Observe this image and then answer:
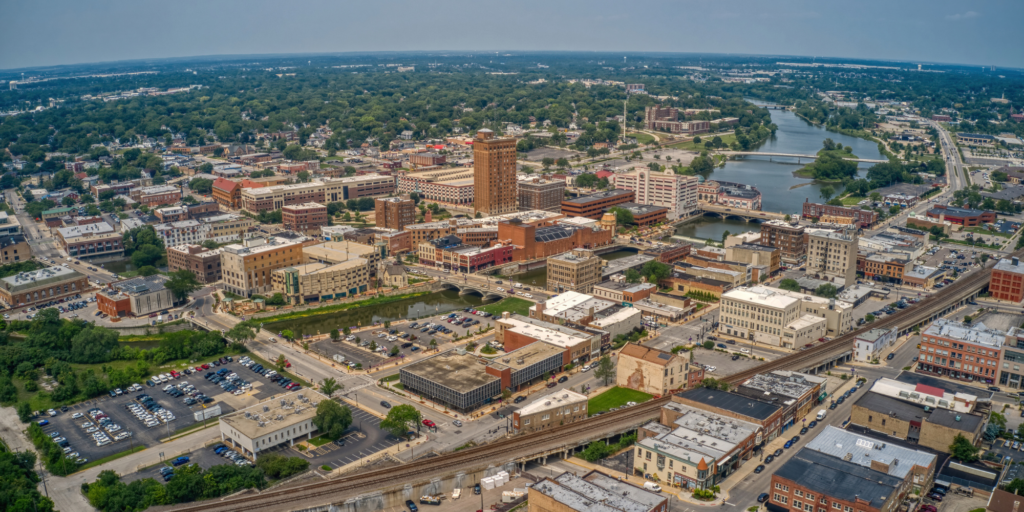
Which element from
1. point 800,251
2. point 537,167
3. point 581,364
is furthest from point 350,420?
point 537,167

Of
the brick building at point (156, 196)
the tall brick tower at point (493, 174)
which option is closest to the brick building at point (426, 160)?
the tall brick tower at point (493, 174)

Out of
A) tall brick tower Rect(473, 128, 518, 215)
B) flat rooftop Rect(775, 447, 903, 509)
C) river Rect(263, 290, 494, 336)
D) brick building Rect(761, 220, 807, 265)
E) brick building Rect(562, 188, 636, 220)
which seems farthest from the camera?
tall brick tower Rect(473, 128, 518, 215)

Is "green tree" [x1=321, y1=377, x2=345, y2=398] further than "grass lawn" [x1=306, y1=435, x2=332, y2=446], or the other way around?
"green tree" [x1=321, y1=377, x2=345, y2=398]

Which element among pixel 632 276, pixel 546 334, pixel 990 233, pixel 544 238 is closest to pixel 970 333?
pixel 632 276

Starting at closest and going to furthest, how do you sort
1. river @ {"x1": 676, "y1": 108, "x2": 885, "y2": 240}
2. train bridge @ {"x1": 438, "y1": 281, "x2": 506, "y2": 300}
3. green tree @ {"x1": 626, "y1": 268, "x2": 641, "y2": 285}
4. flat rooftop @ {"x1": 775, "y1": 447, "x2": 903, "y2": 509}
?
flat rooftop @ {"x1": 775, "y1": 447, "x2": 903, "y2": 509}
green tree @ {"x1": 626, "y1": 268, "x2": 641, "y2": 285}
train bridge @ {"x1": 438, "y1": 281, "x2": 506, "y2": 300}
river @ {"x1": 676, "y1": 108, "x2": 885, "y2": 240}

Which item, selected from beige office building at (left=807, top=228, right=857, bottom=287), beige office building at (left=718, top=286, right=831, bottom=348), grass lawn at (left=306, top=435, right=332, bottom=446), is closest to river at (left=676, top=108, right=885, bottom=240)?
beige office building at (left=807, top=228, right=857, bottom=287)

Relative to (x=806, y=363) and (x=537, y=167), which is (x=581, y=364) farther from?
(x=537, y=167)

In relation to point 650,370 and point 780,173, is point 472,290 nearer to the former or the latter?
point 650,370

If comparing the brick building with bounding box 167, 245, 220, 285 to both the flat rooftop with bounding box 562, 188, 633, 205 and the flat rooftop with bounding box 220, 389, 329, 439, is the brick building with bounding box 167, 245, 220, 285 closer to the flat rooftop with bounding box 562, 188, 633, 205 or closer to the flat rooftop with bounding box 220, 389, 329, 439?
the flat rooftop with bounding box 220, 389, 329, 439
